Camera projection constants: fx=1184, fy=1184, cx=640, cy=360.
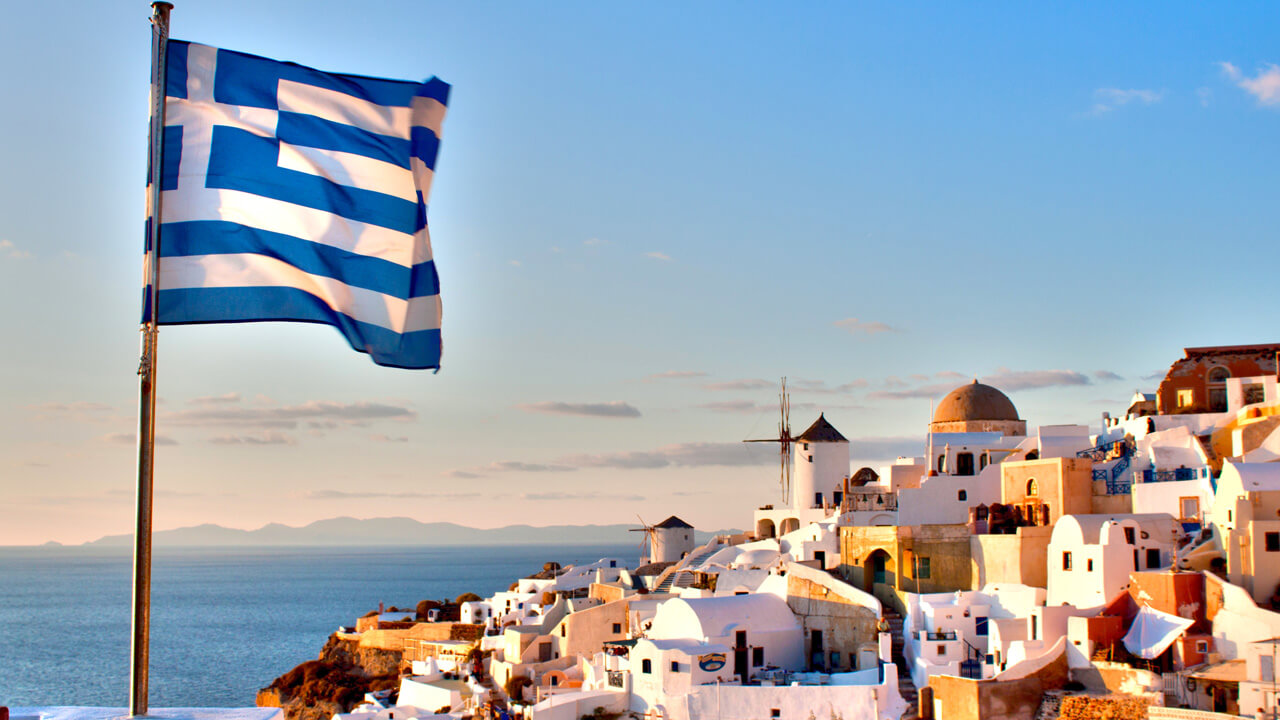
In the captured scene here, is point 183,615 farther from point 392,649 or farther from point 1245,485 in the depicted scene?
point 1245,485

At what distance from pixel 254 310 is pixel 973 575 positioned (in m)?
30.8

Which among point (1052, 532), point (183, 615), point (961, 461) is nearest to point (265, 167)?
point (1052, 532)

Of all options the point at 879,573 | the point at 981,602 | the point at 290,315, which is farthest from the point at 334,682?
the point at 290,315

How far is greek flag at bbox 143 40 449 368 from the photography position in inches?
313

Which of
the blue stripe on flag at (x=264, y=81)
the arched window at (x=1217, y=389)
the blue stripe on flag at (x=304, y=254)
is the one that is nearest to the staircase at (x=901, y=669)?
the arched window at (x=1217, y=389)

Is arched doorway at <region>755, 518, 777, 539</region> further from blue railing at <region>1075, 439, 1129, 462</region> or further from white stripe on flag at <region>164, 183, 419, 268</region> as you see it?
white stripe on flag at <region>164, 183, 419, 268</region>

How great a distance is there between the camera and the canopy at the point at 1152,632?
2658cm

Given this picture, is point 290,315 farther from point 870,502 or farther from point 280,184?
point 870,502

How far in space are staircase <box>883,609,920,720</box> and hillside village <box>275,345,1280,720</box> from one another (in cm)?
9

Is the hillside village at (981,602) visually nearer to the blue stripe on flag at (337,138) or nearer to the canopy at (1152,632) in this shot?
the canopy at (1152,632)

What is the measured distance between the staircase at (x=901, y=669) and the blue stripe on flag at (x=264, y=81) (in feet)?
80.5

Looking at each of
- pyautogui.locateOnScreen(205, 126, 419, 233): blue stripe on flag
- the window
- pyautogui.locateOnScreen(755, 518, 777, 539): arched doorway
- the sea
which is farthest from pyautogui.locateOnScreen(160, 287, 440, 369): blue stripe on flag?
pyautogui.locateOnScreen(755, 518, 777, 539): arched doorway

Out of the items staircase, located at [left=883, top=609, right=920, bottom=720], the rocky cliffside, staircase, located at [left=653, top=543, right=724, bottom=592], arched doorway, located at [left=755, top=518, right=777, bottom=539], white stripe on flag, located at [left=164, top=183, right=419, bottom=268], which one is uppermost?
white stripe on flag, located at [left=164, top=183, right=419, bottom=268]

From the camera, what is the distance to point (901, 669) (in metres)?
32.3
